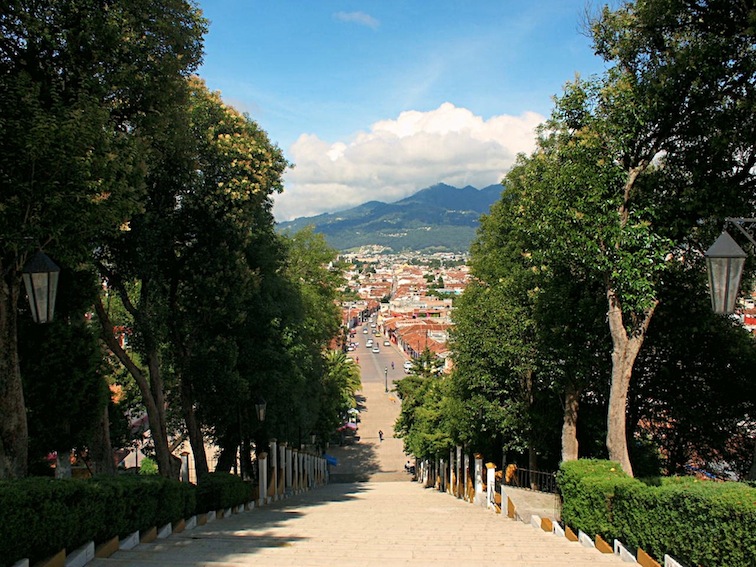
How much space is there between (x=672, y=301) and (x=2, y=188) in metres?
10.3

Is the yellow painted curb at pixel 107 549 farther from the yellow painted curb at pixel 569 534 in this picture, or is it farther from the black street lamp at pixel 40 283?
the yellow painted curb at pixel 569 534

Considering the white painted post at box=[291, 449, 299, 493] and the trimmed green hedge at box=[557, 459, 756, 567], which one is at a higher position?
the trimmed green hedge at box=[557, 459, 756, 567]

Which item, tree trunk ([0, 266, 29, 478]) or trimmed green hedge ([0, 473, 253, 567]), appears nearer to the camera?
trimmed green hedge ([0, 473, 253, 567])

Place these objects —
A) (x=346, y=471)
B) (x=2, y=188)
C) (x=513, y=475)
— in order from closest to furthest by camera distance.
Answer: (x=2, y=188), (x=513, y=475), (x=346, y=471)

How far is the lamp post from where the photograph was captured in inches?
189

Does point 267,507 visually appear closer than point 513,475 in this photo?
Yes

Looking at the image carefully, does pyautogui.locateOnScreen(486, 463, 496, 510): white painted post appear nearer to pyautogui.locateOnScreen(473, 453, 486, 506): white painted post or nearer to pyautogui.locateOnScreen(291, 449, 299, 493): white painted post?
pyautogui.locateOnScreen(473, 453, 486, 506): white painted post

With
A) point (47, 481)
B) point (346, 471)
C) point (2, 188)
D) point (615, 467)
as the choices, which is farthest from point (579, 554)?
point (346, 471)

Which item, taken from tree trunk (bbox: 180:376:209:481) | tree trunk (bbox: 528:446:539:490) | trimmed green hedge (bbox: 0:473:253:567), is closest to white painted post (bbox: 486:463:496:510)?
tree trunk (bbox: 528:446:539:490)

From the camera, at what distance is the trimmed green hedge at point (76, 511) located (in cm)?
467

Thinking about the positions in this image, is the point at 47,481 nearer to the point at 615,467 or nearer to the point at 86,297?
the point at 86,297

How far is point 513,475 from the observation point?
18219mm

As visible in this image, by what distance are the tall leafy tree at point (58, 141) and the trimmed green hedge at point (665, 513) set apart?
6.49 m

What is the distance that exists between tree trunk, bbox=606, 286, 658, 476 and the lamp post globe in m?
4.32
